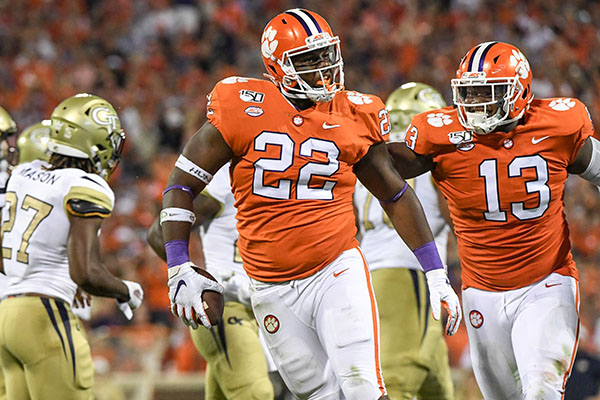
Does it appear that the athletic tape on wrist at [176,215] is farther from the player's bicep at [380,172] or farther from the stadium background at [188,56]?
the stadium background at [188,56]

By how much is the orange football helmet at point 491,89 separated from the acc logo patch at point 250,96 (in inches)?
36.8

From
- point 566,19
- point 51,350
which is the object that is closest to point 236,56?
point 566,19

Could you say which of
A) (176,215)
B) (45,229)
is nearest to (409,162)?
(176,215)

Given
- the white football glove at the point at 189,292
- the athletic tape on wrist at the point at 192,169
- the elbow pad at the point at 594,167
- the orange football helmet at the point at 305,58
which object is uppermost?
the orange football helmet at the point at 305,58

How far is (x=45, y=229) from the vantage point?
421cm

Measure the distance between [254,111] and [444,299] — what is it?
3.63 feet

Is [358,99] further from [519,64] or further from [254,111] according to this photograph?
[519,64]

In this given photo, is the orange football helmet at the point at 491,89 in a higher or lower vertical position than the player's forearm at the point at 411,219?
higher

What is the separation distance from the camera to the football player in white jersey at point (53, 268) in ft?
13.5

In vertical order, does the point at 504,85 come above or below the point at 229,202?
above

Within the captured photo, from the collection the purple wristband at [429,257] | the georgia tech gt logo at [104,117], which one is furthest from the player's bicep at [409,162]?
the georgia tech gt logo at [104,117]

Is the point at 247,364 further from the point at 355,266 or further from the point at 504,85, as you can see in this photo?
the point at 504,85

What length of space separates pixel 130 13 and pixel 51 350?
9.21 m

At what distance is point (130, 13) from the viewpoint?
12.6 m
